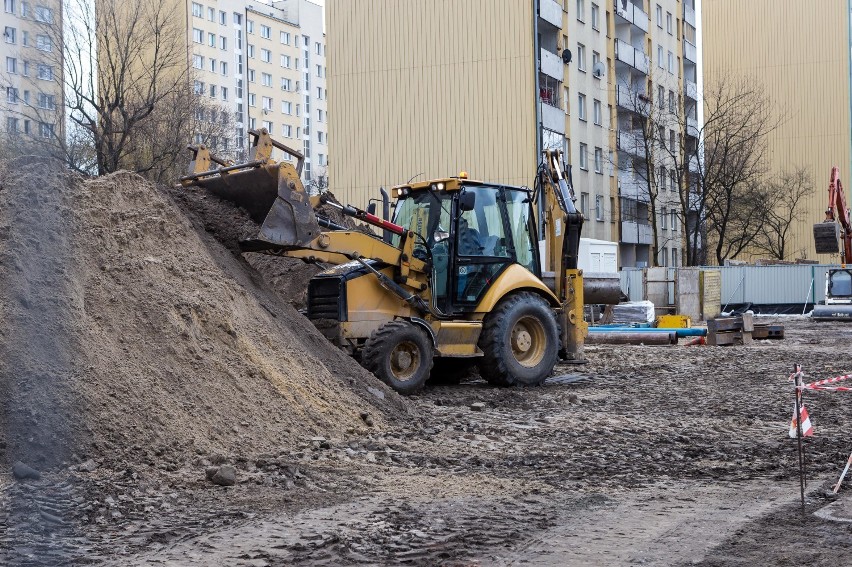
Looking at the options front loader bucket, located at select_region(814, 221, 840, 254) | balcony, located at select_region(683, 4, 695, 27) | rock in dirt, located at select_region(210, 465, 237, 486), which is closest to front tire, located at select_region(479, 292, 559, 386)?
rock in dirt, located at select_region(210, 465, 237, 486)

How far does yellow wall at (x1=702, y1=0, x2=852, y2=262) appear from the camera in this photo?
2121 inches

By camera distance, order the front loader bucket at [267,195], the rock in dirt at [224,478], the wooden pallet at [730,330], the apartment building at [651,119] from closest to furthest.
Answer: the rock in dirt at [224,478] → the front loader bucket at [267,195] → the wooden pallet at [730,330] → the apartment building at [651,119]

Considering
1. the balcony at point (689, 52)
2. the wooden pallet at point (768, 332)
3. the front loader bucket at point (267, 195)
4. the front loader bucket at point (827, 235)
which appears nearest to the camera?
the front loader bucket at point (267, 195)

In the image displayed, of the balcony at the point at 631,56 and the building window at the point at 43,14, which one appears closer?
the building window at the point at 43,14

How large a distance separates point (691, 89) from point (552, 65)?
67.9ft

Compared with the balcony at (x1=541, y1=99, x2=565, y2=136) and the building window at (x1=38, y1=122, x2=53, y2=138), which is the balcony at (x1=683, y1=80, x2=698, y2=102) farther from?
the building window at (x1=38, y1=122, x2=53, y2=138)

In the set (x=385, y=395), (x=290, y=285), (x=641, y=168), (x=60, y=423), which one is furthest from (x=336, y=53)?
(x=60, y=423)

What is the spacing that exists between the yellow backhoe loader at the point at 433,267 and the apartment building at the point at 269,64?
202ft

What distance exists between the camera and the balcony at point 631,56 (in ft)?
171

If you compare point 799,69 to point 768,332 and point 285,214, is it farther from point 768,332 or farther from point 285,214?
point 285,214

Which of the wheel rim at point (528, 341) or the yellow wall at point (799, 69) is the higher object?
the yellow wall at point (799, 69)

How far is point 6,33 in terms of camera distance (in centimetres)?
827

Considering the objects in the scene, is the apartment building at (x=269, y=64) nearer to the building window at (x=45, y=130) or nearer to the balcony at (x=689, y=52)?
the balcony at (x=689, y=52)

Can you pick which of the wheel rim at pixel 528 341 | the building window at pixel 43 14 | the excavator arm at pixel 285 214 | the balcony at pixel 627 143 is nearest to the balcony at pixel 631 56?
the balcony at pixel 627 143
